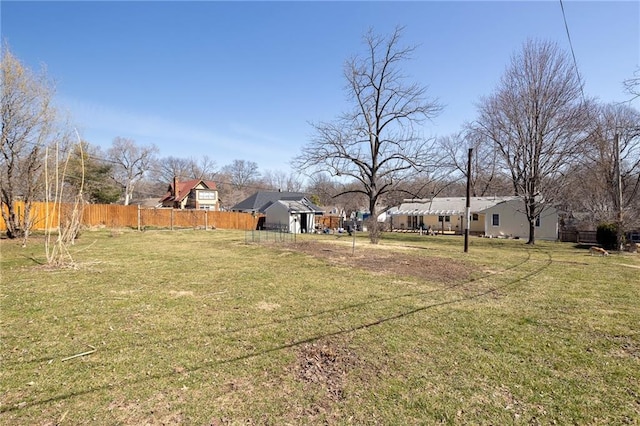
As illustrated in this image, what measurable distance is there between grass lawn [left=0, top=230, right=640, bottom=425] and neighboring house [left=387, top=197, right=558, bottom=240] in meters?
18.3

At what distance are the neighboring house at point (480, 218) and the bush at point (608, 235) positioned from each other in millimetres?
5982

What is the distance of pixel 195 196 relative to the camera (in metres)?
42.2

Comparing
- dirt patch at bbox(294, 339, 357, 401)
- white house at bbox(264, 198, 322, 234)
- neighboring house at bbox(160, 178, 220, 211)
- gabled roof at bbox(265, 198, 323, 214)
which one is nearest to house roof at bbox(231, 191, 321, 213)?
gabled roof at bbox(265, 198, 323, 214)

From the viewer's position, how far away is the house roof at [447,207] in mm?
31062

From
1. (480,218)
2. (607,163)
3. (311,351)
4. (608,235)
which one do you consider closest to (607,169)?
(607,163)

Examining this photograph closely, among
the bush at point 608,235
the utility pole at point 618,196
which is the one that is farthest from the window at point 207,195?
the utility pole at point 618,196

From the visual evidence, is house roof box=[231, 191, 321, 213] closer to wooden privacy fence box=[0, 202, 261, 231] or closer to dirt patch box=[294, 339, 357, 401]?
wooden privacy fence box=[0, 202, 261, 231]

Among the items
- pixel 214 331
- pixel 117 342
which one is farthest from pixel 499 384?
pixel 117 342

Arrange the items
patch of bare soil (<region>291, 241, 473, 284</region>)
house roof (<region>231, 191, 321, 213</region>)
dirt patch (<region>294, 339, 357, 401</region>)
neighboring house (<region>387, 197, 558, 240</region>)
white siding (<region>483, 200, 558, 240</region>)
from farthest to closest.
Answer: house roof (<region>231, 191, 321, 213</region>) < neighboring house (<region>387, 197, 558, 240</region>) < white siding (<region>483, 200, 558, 240</region>) < patch of bare soil (<region>291, 241, 473, 284</region>) < dirt patch (<region>294, 339, 357, 401</region>)

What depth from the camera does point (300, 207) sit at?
101ft

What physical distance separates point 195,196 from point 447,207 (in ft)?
Result: 105

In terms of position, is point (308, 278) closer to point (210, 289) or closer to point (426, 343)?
point (210, 289)

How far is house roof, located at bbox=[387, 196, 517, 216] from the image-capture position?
3106 cm

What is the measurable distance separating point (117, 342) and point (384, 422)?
3415 millimetres
